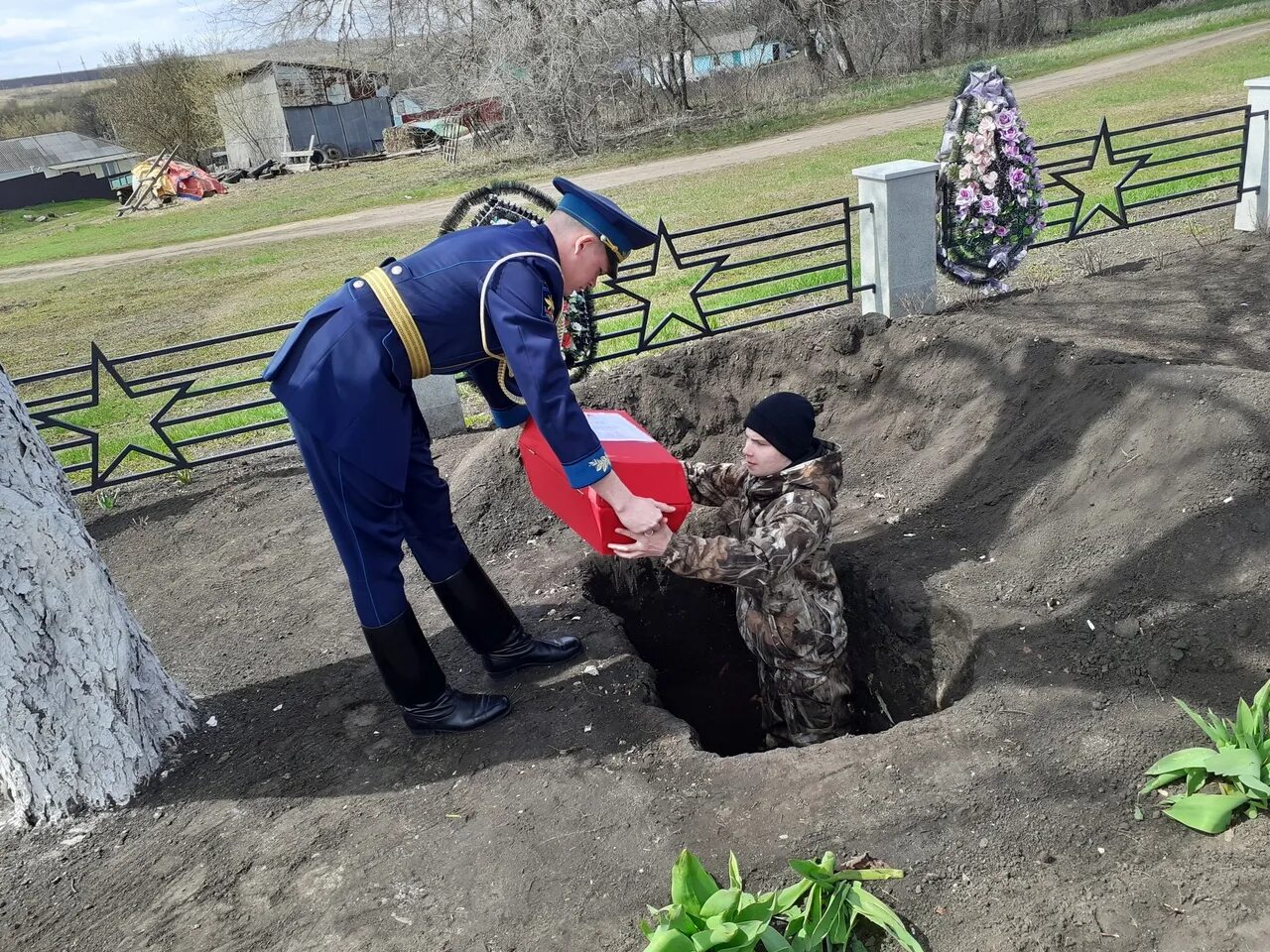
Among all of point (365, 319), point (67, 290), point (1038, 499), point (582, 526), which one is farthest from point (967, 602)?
point (67, 290)

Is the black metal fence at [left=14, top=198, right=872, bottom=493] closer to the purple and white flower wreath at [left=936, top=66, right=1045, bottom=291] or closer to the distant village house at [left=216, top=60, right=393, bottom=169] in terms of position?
the purple and white flower wreath at [left=936, top=66, right=1045, bottom=291]

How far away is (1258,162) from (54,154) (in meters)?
43.8

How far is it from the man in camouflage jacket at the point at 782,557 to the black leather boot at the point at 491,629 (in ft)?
2.64

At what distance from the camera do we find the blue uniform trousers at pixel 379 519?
315cm

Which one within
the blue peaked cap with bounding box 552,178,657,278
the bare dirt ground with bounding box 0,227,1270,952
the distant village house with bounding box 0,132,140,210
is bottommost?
the bare dirt ground with bounding box 0,227,1270,952

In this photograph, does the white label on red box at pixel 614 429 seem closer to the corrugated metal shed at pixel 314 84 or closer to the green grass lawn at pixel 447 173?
the green grass lawn at pixel 447 173

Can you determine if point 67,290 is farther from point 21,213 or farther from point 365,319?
point 21,213

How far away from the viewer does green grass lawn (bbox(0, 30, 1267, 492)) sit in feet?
30.6

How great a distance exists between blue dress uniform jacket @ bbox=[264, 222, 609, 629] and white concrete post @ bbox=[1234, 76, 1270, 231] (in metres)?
7.97

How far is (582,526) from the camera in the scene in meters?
3.32

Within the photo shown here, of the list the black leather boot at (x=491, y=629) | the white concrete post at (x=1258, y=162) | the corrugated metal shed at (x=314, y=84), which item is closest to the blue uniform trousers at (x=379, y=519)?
the black leather boot at (x=491, y=629)

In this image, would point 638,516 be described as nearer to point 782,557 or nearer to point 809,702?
point 782,557

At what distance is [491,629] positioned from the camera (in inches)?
150

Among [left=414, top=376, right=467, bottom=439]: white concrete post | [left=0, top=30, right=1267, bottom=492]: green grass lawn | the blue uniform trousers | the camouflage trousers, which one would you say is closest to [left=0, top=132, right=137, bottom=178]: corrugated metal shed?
[left=0, top=30, right=1267, bottom=492]: green grass lawn
